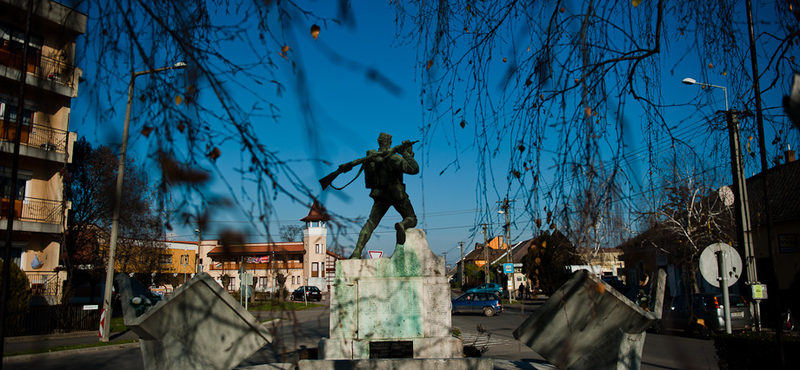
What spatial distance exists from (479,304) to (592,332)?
2304 centimetres

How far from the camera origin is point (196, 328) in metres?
5.02

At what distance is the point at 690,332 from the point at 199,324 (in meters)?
15.9

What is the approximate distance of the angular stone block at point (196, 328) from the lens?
479cm

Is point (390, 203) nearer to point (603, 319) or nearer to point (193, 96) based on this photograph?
point (603, 319)

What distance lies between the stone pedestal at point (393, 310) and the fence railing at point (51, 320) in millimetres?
13857

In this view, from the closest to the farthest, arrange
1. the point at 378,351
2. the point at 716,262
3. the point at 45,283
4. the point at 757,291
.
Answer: the point at 378,351
the point at 716,262
the point at 757,291
the point at 45,283

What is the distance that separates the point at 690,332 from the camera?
1609 centimetres

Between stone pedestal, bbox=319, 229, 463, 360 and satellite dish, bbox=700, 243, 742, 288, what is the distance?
4679 millimetres

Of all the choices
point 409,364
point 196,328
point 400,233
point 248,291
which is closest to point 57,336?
point 248,291

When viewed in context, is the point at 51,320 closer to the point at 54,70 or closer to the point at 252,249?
the point at 54,70

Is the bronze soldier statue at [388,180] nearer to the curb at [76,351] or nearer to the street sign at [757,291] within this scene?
the street sign at [757,291]

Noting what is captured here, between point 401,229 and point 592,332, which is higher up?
point 401,229

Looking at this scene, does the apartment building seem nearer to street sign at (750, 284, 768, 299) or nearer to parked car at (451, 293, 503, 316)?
street sign at (750, 284, 768, 299)

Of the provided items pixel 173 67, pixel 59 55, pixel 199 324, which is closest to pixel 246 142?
pixel 173 67
